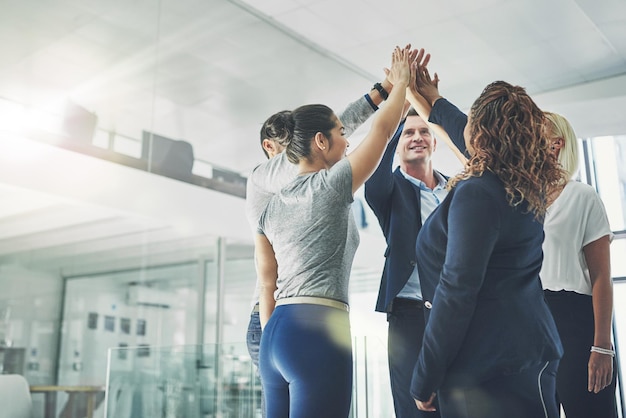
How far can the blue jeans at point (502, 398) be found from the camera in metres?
1.18

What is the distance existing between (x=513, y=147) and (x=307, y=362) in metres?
0.63

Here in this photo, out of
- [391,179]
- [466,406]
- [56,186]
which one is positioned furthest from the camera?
[56,186]

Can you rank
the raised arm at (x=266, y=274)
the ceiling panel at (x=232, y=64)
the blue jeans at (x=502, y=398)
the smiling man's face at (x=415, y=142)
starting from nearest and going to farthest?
the blue jeans at (x=502, y=398)
the raised arm at (x=266, y=274)
the smiling man's face at (x=415, y=142)
the ceiling panel at (x=232, y=64)

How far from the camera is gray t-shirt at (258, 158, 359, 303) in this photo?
4.59ft

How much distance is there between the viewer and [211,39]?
485cm

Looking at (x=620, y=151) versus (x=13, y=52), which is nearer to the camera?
(x=13, y=52)

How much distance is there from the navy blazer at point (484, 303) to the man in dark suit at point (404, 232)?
1.30 ft

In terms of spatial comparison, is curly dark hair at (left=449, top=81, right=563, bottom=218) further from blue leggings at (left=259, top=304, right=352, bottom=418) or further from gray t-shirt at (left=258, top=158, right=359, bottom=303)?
blue leggings at (left=259, top=304, right=352, bottom=418)

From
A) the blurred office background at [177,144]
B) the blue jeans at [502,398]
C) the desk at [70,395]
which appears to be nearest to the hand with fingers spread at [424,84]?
the blue jeans at [502,398]

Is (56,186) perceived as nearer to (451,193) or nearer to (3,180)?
(3,180)

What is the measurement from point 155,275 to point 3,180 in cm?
154

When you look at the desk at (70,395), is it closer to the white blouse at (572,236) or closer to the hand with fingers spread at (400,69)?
the hand with fingers spread at (400,69)

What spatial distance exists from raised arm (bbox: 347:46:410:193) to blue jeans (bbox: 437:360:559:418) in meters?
0.50

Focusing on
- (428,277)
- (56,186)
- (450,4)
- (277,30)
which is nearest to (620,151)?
(450,4)
